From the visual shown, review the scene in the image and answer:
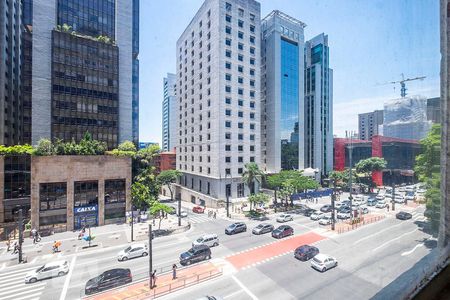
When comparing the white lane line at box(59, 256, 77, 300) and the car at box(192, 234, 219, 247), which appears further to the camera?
the car at box(192, 234, 219, 247)

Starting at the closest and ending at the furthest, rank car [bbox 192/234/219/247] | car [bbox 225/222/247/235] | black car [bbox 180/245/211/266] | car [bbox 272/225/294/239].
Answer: black car [bbox 180/245/211/266] → car [bbox 192/234/219/247] → car [bbox 272/225/294/239] → car [bbox 225/222/247/235]

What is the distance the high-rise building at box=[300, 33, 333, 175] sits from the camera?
37938mm

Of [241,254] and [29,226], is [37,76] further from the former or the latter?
[241,254]

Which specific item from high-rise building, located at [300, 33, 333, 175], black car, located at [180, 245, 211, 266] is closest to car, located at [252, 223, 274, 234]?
black car, located at [180, 245, 211, 266]

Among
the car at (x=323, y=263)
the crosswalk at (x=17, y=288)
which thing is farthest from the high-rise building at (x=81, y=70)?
the car at (x=323, y=263)

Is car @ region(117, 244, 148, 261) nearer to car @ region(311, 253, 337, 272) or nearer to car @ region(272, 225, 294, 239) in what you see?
car @ region(272, 225, 294, 239)

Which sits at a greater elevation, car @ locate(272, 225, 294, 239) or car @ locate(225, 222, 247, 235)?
car @ locate(272, 225, 294, 239)

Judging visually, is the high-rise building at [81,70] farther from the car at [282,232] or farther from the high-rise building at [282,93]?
the car at [282,232]

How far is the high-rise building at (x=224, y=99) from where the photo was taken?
1146 inches

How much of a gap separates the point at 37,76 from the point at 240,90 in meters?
26.0

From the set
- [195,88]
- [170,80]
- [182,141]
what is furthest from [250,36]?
[170,80]

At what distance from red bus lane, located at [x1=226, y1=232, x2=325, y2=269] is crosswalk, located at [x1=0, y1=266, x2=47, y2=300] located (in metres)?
8.84

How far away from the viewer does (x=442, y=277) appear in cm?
99

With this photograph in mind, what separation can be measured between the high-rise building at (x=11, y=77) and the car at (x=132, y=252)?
27496mm
